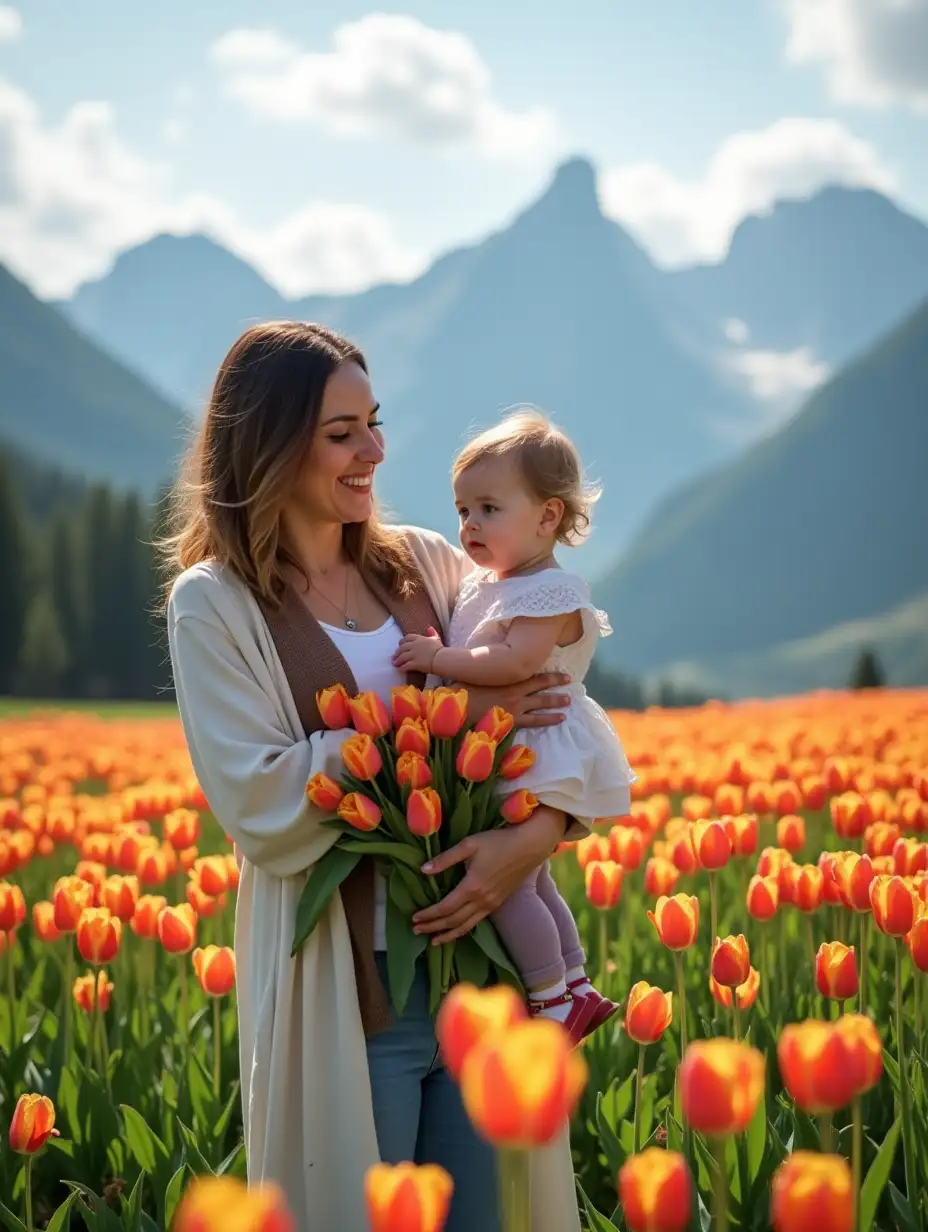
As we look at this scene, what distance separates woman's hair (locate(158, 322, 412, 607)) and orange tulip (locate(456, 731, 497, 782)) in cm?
63

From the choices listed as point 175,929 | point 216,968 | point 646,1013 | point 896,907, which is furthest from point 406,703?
point 175,929

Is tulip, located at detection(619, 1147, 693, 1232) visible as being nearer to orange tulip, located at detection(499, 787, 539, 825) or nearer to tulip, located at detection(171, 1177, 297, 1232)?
tulip, located at detection(171, 1177, 297, 1232)

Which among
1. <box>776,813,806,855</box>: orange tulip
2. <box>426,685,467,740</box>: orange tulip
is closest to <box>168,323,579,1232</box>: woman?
<box>426,685,467,740</box>: orange tulip

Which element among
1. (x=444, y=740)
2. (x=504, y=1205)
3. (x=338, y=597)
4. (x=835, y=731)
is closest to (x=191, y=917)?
(x=338, y=597)

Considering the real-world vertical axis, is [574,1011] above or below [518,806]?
below

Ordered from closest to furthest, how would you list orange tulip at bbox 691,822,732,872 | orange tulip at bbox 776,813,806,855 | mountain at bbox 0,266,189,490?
orange tulip at bbox 691,822,732,872 → orange tulip at bbox 776,813,806,855 → mountain at bbox 0,266,189,490

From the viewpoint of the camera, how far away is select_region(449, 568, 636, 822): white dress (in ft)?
9.70

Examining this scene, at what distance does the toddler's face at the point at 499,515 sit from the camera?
129 inches

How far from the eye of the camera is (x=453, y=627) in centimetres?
335

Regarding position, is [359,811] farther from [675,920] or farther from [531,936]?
[675,920]

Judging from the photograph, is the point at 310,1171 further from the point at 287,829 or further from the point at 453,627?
the point at 453,627

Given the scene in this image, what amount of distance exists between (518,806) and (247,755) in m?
0.59

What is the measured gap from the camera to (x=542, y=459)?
130 inches

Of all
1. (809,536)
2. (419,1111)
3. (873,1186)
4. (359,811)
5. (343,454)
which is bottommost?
(419,1111)
